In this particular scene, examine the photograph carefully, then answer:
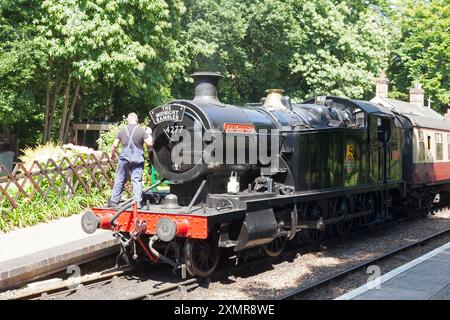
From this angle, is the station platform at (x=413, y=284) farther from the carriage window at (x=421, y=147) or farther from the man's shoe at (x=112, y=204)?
the carriage window at (x=421, y=147)

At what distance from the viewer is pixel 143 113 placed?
2519cm

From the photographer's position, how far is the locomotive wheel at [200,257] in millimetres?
7673

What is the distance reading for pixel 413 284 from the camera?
24.6 ft

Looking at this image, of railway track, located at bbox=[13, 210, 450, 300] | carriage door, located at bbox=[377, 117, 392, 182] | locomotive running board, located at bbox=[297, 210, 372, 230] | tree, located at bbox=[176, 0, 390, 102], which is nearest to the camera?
railway track, located at bbox=[13, 210, 450, 300]

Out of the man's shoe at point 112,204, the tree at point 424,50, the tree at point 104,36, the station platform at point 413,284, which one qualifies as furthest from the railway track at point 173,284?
the tree at point 424,50

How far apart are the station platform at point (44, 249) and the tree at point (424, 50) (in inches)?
1283

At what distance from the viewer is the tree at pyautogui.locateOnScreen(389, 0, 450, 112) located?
3697 cm

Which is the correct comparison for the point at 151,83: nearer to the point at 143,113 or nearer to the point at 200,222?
the point at 143,113

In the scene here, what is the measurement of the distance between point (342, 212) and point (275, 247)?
7.03 ft

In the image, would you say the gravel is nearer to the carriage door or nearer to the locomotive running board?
the locomotive running board

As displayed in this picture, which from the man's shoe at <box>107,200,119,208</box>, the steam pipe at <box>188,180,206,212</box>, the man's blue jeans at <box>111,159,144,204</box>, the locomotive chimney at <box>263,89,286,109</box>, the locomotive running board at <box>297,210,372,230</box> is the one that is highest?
the locomotive chimney at <box>263,89,286,109</box>

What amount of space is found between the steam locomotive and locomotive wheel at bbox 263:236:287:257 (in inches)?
0.7

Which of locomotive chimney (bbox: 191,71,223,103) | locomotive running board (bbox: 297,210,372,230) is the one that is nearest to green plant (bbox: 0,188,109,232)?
locomotive chimney (bbox: 191,71,223,103)

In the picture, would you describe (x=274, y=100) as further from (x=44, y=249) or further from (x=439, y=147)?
(x=439, y=147)
